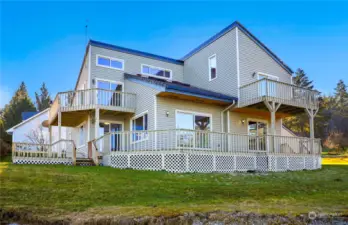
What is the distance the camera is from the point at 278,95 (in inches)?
683

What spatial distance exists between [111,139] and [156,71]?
20.0ft

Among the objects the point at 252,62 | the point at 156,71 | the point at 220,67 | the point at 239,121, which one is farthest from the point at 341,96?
the point at 156,71

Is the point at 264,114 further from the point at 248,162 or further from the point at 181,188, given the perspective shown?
the point at 181,188

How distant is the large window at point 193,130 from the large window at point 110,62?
5646 mm

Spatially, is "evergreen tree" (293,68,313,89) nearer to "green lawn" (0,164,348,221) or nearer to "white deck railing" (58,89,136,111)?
"white deck railing" (58,89,136,111)

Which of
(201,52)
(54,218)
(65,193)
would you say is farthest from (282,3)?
(54,218)

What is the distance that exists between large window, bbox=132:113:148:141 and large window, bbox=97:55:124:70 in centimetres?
365

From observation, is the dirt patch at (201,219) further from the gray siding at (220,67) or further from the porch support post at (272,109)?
the gray siding at (220,67)

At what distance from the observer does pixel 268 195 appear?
9008mm

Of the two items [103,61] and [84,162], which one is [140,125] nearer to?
[84,162]

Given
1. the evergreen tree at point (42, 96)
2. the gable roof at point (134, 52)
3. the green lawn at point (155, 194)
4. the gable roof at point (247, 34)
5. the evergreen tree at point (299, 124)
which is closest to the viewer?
the green lawn at point (155, 194)

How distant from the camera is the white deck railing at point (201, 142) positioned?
595 inches

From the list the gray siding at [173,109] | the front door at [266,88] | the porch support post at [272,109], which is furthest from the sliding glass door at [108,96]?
the porch support post at [272,109]

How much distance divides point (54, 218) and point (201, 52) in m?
16.5
